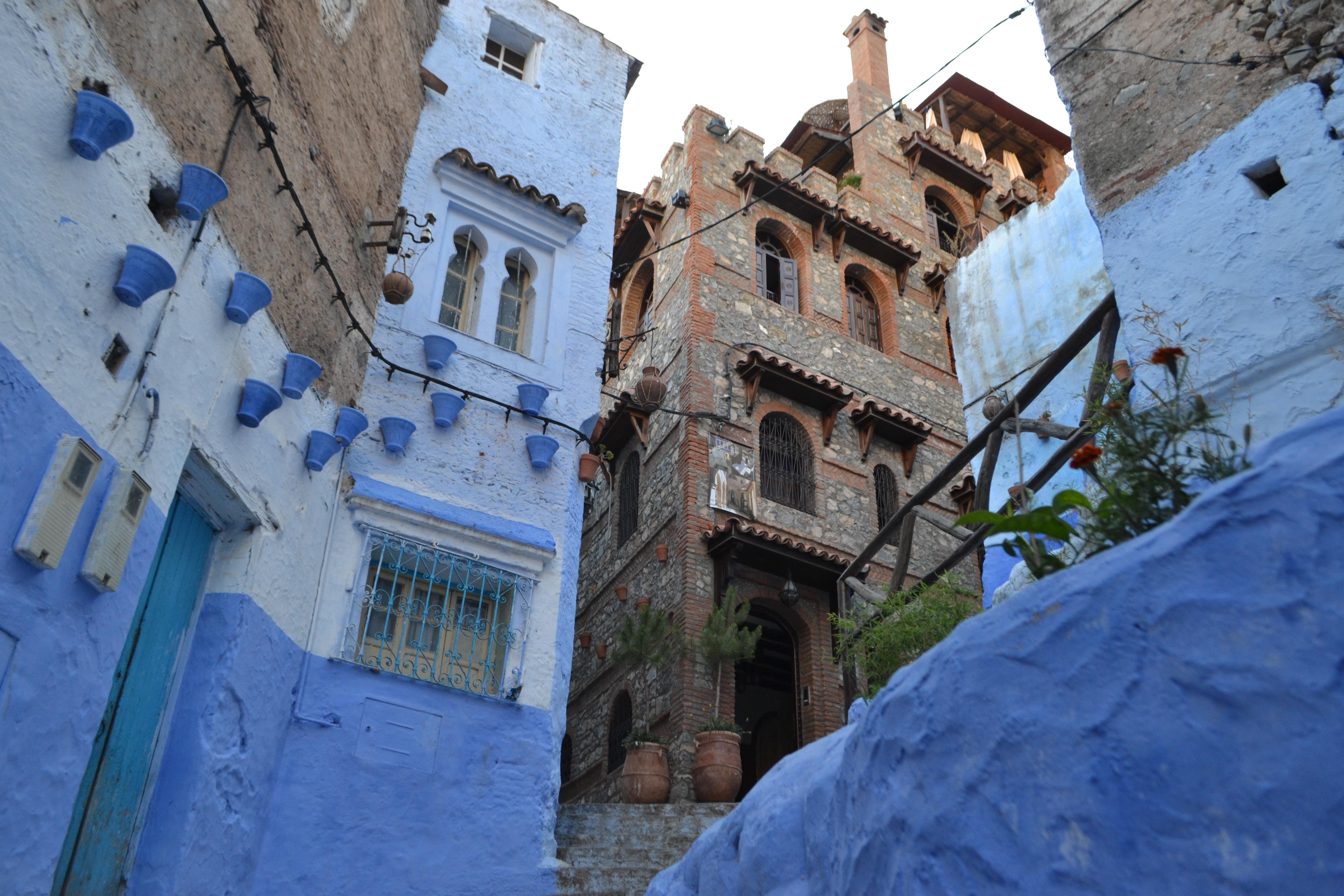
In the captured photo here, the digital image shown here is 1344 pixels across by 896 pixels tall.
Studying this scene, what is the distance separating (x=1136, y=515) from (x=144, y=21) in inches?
217

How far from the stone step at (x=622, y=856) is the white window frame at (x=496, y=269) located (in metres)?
3.90

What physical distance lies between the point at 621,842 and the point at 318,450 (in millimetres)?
3846

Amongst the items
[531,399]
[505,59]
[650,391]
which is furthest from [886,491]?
[531,399]

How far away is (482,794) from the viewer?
7.24 metres

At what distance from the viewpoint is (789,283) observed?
17.9 metres

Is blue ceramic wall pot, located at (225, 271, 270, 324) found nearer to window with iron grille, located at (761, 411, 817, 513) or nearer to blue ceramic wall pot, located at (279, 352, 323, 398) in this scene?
blue ceramic wall pot, located at (279, 352, 323, 398)

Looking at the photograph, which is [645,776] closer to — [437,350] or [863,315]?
[437,350]

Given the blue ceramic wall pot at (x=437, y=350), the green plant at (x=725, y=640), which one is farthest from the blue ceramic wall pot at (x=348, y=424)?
the green plant at (x=725, y=640)

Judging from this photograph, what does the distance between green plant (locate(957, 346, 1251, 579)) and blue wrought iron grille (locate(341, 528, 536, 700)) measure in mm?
→ 4911

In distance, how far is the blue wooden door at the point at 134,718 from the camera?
5281 mm

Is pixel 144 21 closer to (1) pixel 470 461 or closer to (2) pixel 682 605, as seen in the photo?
(1) pixel 470 461

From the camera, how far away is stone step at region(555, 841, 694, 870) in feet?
24.9

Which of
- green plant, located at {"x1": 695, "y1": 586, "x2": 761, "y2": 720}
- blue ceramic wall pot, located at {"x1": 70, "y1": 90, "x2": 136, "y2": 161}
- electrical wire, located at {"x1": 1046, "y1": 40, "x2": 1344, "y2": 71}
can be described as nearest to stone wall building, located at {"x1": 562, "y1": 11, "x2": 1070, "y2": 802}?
green plant, located at {"x1": 695, "y1": 586, "x2": 761, "y2": 720}

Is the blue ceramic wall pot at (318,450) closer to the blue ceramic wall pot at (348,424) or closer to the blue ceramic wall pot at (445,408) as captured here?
the blue ceramic wall pot at (348,424)
